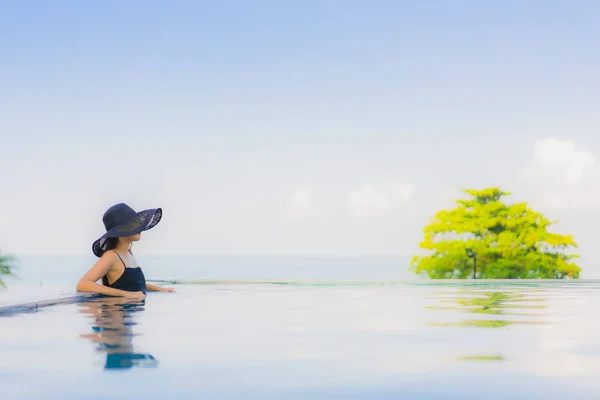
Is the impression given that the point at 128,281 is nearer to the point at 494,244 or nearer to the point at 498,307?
the point at 498,307

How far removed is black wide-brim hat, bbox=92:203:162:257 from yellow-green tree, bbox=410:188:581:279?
70.0ft

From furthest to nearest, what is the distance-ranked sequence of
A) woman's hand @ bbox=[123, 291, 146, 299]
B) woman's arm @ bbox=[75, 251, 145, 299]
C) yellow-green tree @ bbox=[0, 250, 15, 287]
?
yellow-green tree @ bbox=[0, 250, 15, 287] → woman's hand @ bbox=[123, 291, 146, 299] → woman's arm @ bbox=[75, 251, 145, 299]

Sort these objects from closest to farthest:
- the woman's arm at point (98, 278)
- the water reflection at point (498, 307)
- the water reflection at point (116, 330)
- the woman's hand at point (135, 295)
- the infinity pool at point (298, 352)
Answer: the infinity pool at point (298, 352), the water reflection at point (116, 330), the water reflection at point (498, 307), the woman's arm at point (98, 278), the woman's hand at point (135, 295)

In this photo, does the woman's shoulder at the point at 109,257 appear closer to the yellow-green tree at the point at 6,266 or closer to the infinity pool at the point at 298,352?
the infinity pool at the point at 298,352

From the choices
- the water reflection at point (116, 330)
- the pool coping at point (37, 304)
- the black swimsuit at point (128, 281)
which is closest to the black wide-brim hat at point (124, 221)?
the black swimsuit at point (128, 281)

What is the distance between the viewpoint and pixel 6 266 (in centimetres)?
1280

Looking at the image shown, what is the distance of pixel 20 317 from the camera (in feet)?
25.8

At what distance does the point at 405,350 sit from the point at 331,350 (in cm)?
42

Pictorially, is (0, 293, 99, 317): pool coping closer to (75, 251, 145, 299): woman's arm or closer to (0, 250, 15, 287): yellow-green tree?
(75, 251, 145, 299): woman's arm

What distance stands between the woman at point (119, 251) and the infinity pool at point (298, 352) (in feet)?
0.74

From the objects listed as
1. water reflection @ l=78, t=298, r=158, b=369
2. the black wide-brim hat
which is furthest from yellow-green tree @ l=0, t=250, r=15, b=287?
the black wide-brim hat

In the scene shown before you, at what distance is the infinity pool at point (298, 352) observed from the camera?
393cm

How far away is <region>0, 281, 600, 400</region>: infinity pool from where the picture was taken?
3.93m

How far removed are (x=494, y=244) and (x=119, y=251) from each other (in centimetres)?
2245
